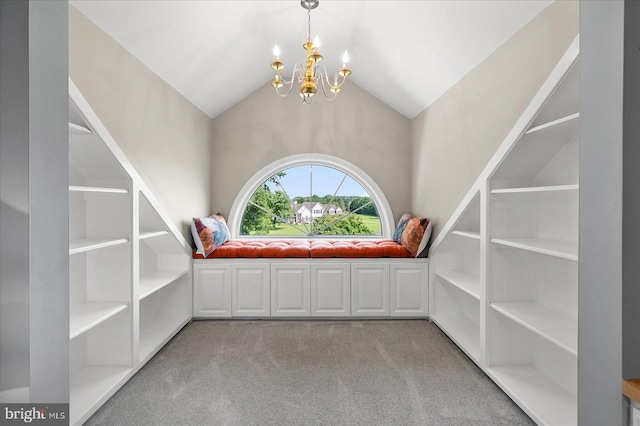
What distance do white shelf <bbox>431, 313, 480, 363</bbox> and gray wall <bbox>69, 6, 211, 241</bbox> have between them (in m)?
2.60

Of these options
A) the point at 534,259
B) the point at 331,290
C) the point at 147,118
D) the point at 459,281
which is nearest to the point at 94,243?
the point at 147,118

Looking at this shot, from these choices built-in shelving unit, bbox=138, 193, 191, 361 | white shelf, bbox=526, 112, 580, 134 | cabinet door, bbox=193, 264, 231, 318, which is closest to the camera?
white shelf, bbox=526, 112, 580, 134

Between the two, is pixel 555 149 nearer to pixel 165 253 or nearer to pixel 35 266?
pixel 35 266

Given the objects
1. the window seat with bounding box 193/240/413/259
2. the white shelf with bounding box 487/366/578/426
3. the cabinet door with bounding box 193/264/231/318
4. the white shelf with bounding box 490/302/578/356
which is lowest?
the white shelf with bounding box 487/366/578/426

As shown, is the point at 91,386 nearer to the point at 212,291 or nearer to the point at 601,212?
the point at 212,291

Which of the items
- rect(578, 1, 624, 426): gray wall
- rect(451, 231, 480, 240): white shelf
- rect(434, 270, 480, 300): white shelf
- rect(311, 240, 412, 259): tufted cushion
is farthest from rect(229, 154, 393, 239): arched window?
rect(578, 1, 624, 426): gray wall

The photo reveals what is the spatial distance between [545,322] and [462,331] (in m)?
1.07

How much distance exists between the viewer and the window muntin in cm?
452

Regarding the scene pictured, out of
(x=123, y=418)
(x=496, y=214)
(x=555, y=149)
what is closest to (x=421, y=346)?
(x=496, y=214)

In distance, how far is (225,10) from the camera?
2648 mm

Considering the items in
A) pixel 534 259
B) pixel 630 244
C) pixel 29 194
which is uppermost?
pixel 29 194

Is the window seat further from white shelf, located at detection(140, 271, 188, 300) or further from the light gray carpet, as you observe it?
the light gray carpet

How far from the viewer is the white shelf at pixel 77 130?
181 centimetres

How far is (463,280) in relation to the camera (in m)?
2.98
